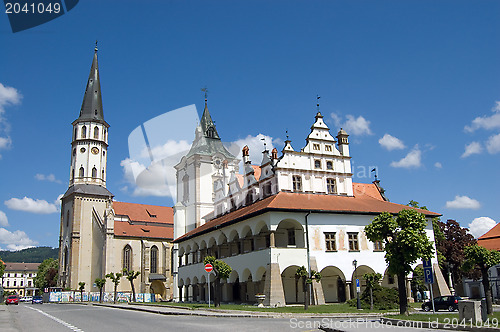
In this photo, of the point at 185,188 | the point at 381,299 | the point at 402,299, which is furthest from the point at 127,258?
the point at 402,299

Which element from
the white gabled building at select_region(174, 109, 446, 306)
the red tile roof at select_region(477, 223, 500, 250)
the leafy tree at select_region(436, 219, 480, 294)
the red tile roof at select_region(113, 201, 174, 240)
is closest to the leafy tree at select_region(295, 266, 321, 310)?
the white gabled building at select_region(174, 109, 446, 306)

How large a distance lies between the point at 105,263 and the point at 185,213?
19.3m

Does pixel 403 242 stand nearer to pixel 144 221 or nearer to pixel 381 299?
pixel 381 299

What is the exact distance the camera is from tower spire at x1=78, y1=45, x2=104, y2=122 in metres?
83.9

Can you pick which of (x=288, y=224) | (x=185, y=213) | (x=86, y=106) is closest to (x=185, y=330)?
(x=288, y=224)

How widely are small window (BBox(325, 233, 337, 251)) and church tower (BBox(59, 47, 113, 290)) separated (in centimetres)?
4726

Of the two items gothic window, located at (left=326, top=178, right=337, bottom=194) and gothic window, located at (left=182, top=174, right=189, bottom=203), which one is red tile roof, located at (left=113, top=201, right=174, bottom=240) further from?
gothic window, located at (left=326, top=178, right=337, bottom=194)

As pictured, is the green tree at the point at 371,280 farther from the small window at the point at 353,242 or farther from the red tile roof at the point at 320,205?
the red tile roof at the point at 320,205

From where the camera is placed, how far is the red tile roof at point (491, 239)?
6297 centimetres

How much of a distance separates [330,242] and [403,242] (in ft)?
50.1

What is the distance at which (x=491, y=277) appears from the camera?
196ft

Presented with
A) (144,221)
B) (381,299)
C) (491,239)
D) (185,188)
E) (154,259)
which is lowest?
(381,299)

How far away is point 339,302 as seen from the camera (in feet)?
129

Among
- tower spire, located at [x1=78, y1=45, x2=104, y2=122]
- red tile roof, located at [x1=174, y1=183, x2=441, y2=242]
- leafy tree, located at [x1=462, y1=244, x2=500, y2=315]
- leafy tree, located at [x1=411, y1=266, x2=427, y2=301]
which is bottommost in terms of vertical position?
leafy tree, located at [x1=411, y1=266, x2=427, y2=301]
